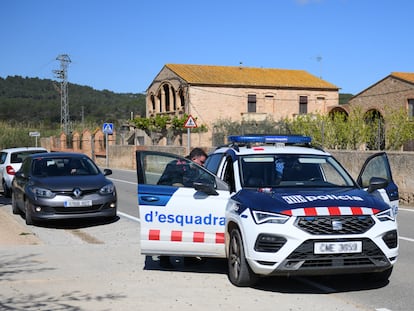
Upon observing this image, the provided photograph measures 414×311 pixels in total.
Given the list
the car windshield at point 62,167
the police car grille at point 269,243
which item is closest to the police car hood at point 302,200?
the police car grille at point 269,243

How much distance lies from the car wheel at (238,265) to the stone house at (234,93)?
44130 millimetres

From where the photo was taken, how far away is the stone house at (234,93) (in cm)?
5294

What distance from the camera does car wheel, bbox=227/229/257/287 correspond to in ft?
22.2

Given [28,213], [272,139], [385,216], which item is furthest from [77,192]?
[385,216]

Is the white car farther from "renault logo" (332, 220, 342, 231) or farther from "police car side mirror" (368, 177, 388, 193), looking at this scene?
"renault logo" (332, 220, 342, 231)

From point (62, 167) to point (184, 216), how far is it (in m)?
6.85

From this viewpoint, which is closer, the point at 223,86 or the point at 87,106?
the point at 223,86

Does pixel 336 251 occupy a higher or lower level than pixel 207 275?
higher

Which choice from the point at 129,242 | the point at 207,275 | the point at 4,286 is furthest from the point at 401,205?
the point at 4,286

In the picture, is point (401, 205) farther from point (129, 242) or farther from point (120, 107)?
point (120, 107)

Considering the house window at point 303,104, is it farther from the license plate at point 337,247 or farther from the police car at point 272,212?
the license plate at point 337,247

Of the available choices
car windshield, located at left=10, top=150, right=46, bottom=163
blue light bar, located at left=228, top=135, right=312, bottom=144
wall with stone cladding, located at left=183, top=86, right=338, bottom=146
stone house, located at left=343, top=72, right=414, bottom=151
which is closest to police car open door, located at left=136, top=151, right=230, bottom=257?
blue light bar, located at left=228, top=135, right=312, bottom=144

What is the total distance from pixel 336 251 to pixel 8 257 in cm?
518

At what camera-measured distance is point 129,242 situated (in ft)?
34.4
